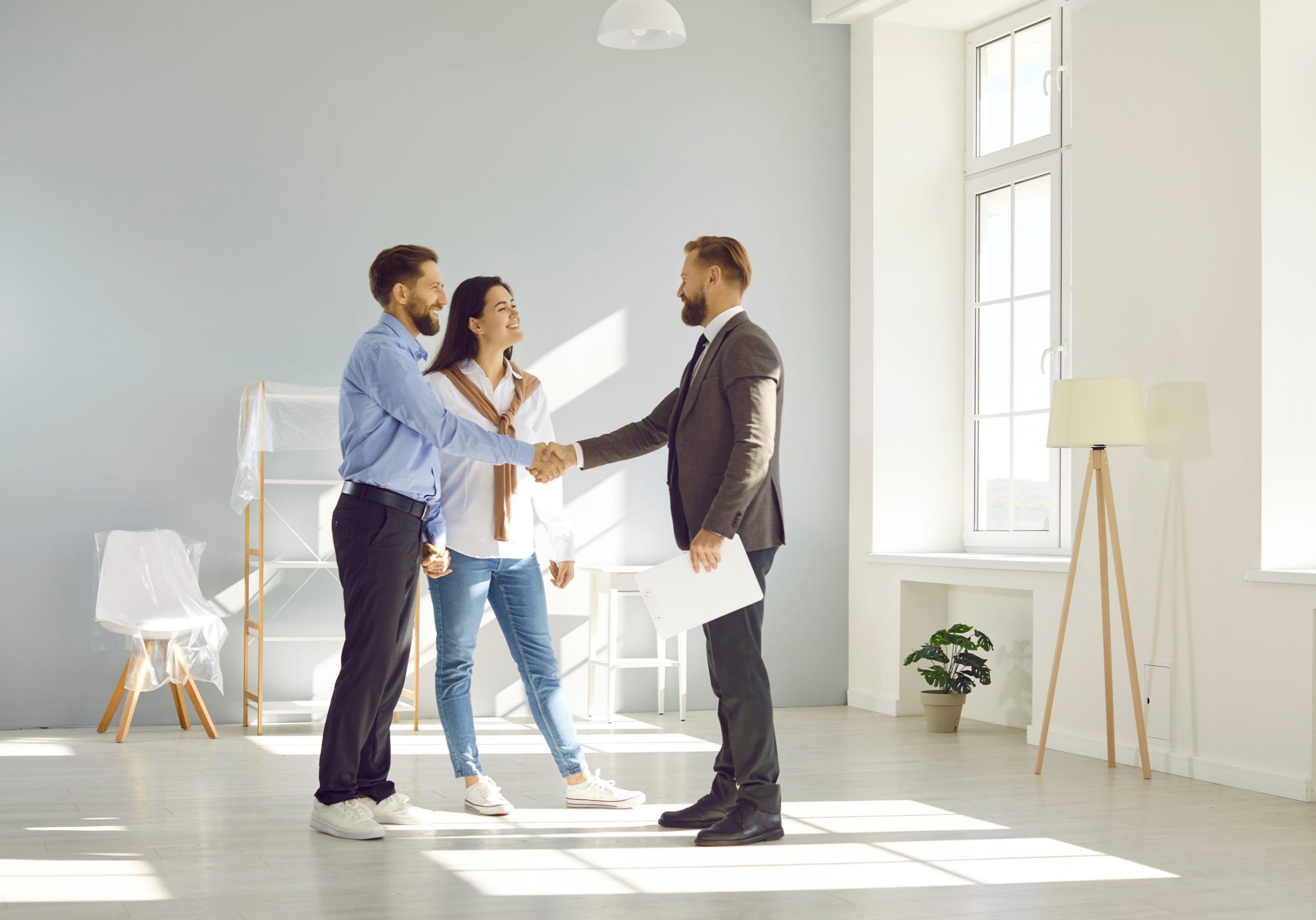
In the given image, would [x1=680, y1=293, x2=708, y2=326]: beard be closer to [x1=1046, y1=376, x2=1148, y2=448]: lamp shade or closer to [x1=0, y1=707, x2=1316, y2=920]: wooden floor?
[x1=0, y1=707, x2=1316, y2=920]: wooden floor

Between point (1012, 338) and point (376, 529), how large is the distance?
3.65 metres

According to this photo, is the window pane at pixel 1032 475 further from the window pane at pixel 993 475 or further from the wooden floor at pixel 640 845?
the wooden floor at pixel 640 845

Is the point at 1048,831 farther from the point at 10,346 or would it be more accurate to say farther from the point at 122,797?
the point at 10,346

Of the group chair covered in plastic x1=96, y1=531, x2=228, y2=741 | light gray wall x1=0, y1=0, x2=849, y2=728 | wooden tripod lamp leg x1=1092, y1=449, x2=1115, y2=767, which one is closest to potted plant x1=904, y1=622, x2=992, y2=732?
wooden tripod lamp leg x1=1092, y1=449, x2=1115, y2=767

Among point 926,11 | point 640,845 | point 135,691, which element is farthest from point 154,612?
point 926,11

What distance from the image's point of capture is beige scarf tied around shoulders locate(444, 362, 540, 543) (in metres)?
3.47

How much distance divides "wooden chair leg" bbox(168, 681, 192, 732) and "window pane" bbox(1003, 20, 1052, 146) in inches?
170

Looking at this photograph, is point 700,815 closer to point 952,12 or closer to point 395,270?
point 395,270

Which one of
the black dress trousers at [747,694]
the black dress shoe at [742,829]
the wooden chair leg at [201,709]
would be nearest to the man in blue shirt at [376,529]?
the black dress trousers at [747,694]

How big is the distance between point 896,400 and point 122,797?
377cm

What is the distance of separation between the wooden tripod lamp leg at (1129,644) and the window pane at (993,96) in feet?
7.38

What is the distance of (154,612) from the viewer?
16.1ft

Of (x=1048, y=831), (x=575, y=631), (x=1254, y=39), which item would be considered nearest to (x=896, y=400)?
(x=575, y=631)

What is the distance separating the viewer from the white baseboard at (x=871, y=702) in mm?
5852
